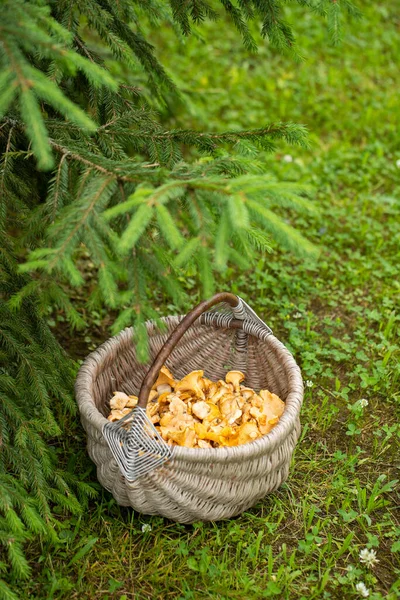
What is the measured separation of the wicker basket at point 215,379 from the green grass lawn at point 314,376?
170 millimetres

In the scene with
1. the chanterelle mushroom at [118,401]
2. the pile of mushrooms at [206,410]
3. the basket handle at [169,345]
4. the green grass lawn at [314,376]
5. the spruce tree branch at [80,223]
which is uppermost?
the spruce tree branch at [80,223]

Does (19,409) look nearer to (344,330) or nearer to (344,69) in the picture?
(344,330)

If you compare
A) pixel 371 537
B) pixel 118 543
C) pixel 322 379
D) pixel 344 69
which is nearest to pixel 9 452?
pixel 118 543

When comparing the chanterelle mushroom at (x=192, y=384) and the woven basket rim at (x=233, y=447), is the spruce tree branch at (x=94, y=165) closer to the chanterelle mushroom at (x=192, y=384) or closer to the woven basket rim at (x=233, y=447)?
the woven basket rim at (x=233, y=447)

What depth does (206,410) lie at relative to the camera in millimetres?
2359

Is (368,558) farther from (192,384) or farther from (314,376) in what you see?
(314,376)

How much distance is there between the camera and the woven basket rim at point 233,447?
195 cm

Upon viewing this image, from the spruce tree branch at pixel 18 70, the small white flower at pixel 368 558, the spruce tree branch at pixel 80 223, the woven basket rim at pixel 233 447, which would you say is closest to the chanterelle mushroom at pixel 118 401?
the woven basket rim at pixel 233 447

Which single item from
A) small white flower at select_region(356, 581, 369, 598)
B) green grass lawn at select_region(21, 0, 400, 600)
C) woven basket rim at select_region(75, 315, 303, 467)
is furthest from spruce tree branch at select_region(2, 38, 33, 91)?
small white flower at select_region(356, 581, 369, 598)

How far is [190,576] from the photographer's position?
208 centimetres

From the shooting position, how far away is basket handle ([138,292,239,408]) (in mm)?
2055

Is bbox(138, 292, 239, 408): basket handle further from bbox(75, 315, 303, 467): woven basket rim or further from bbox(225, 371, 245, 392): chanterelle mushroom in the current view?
bbox(225, 371, 245, 392): chanterelle mushroom

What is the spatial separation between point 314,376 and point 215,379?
56 cm

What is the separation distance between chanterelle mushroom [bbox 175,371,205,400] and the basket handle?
32cm
